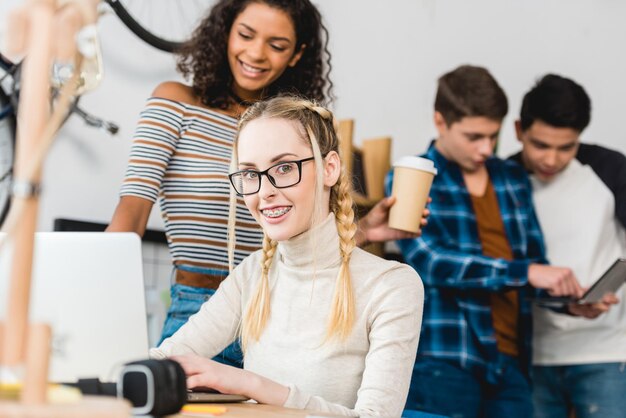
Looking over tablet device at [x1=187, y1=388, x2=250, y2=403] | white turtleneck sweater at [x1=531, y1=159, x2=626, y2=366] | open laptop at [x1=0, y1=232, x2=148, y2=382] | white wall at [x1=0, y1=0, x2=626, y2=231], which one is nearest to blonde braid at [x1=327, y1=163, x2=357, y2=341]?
tablet device at [x1=187, y1=388, x2=250, y2=403]

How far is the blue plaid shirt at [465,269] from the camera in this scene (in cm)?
220

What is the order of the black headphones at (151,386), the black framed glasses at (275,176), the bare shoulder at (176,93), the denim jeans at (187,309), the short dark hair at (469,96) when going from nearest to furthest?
the black headphones at (151,386), the black framed glasses at (275,176), the denim jeans at (187,309), the bare shoulder at (176,93), the short dark hair at (469,96)

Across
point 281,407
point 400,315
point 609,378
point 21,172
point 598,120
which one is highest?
point 598,120

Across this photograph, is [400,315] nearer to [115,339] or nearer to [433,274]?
[115,339]

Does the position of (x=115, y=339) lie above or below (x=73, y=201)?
below

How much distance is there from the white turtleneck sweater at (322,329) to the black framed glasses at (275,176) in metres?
0.10

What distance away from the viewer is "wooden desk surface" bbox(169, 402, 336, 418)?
105 centimetres

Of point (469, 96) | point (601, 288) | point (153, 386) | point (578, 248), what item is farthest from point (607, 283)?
point (153, 386)

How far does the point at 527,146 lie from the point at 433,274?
0.59 metres

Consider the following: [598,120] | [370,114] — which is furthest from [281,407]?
[598,120]

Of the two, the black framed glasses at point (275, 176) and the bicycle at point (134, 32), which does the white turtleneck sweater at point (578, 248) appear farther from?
the black framed glasses at point (275, 176)

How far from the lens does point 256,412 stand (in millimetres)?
1098

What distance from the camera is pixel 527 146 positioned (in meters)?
2.56

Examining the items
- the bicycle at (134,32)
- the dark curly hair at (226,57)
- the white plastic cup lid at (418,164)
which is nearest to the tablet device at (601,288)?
the white plastic cup lid at (418,164)
